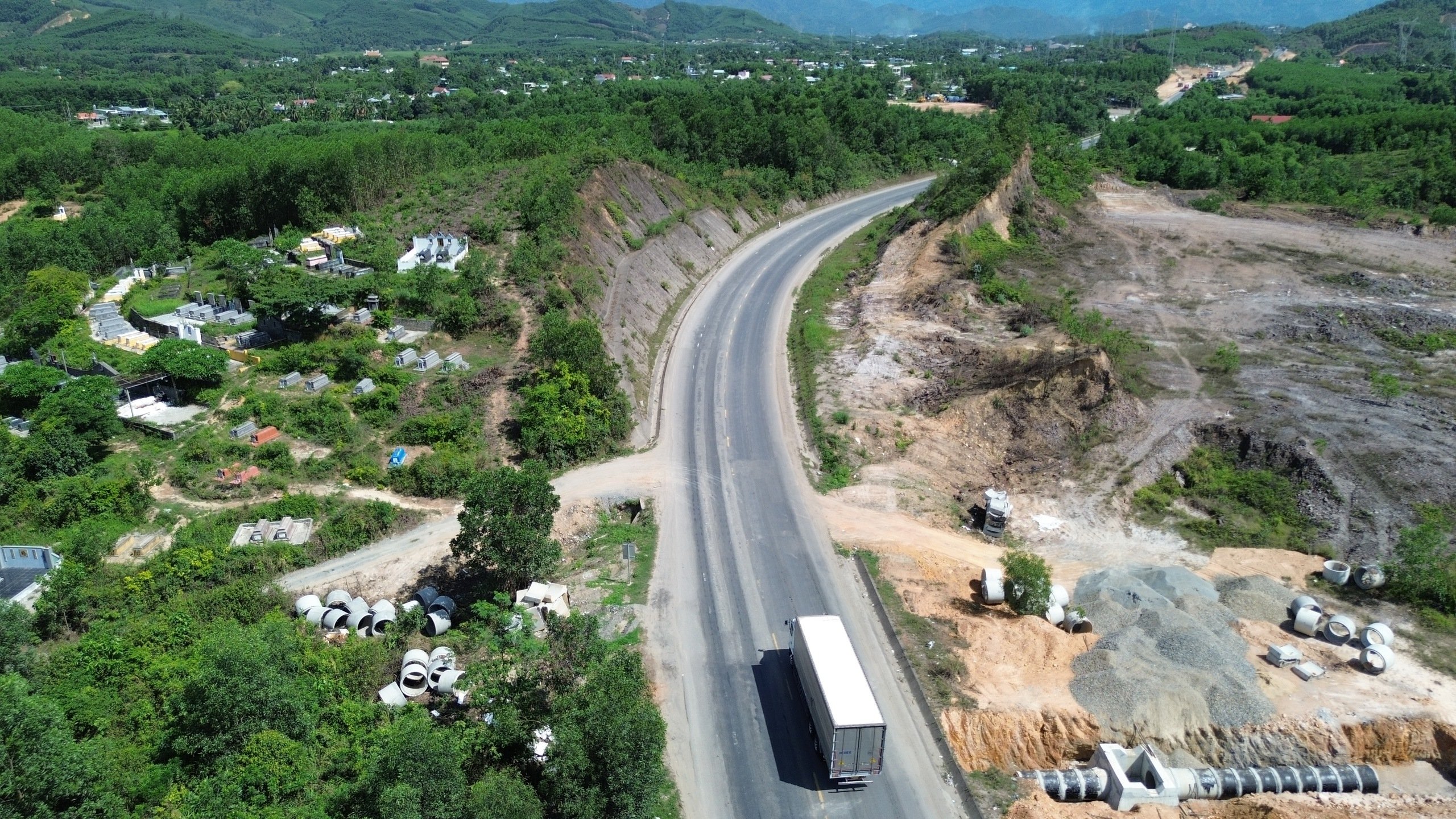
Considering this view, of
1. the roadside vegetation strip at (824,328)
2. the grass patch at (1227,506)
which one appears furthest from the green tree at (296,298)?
the grass patch at (1227,506)

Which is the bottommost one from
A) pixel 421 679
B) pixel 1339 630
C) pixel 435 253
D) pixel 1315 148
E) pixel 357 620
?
pixel 421 679

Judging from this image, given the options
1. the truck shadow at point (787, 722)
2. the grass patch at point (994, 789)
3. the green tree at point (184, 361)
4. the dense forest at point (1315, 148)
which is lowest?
the grass patch at point (994, 789)

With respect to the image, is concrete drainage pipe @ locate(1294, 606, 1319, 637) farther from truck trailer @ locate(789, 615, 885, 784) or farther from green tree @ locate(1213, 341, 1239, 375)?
green tree @ locate(1213, 341, 1239, 375)

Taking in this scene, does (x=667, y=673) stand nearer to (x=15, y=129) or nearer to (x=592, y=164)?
(x=592, y=164)

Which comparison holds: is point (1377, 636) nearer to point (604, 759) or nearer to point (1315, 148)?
point (604, 759)

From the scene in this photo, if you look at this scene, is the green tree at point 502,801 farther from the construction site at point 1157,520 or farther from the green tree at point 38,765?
the construction site at point 1157,520

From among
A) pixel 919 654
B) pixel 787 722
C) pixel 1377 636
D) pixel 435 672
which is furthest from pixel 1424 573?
pixel 435 672
